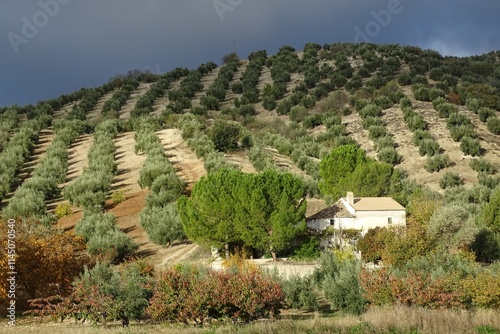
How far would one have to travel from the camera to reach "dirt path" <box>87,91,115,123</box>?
88.6 m

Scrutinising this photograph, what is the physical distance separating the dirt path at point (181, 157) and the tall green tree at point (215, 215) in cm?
1209

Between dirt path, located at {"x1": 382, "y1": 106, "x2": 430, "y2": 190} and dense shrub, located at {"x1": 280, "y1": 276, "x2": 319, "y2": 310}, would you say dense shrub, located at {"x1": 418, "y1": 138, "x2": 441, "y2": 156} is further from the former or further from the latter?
dense shrub, located at {"x1": 280, "y1": 276, "x2": 319, "y2": 310}

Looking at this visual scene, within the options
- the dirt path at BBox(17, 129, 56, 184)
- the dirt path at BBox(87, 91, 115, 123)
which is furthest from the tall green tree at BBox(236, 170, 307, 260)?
the dirt path at BBox(87, 91, 115, 123)

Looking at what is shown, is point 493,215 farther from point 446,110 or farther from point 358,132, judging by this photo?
point 446,110

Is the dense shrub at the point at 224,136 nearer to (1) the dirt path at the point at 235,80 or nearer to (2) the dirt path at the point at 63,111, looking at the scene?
(1) the dirt path at the point at 235,80

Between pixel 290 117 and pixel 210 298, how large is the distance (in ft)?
215

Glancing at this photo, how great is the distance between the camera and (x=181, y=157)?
57719 millimetres

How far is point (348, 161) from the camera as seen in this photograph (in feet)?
158

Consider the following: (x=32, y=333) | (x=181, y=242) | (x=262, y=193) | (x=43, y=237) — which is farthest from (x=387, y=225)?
(x=32, y=333)

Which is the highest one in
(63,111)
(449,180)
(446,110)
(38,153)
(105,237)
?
(63,111)

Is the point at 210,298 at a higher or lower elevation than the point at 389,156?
lower

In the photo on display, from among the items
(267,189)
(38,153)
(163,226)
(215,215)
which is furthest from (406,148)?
(38,153)

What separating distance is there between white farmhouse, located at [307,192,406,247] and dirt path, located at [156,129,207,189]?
550 inches

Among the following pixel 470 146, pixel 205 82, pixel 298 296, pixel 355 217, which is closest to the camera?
pixel 298 296
